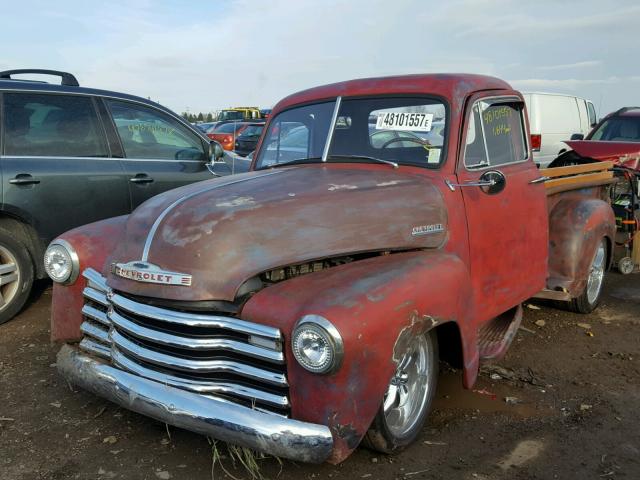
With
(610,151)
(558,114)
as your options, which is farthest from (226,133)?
(610,151)

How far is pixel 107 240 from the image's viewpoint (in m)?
3.51

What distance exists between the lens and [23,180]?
16.2 ft

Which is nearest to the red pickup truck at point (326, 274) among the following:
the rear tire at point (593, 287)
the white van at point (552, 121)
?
the rear tire at point (593, 287)

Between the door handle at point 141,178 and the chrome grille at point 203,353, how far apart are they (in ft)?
9.38

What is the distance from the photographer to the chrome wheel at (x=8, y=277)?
4.91 meters

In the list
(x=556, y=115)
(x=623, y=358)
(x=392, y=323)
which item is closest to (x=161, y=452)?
(x=392, y=323)

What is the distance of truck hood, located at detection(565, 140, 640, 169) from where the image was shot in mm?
7684

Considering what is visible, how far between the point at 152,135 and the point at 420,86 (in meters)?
3.09

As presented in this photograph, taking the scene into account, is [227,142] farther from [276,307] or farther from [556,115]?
[276,307]

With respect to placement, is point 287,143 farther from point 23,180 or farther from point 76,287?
point 23,180

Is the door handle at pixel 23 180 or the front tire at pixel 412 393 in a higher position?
the door handle at pixel 23 180

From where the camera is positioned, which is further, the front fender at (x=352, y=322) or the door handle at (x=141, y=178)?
the door handle at (x=141, y=178)

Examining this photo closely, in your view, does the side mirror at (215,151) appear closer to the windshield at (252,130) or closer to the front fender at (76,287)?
the front fender at (76,287)

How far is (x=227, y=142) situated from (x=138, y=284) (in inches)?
591
